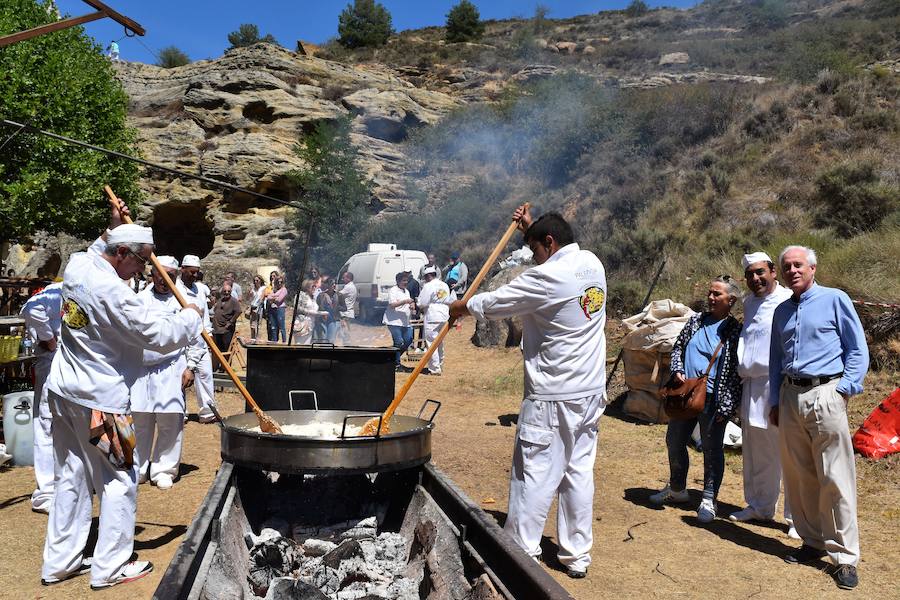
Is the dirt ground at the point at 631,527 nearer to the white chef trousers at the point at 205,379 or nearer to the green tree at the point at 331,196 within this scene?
the white chef trousers at the point at 205,379

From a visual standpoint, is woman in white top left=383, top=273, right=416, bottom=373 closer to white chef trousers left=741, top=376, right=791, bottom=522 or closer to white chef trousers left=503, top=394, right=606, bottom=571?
white chef trousers left=741, top=376, right=791, bottom=522

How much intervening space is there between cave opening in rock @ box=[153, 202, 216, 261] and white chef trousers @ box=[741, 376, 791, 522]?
2582 centimetres

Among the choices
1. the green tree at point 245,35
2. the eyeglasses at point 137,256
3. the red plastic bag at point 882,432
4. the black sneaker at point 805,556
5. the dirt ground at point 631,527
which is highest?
the green tree at point 245,35

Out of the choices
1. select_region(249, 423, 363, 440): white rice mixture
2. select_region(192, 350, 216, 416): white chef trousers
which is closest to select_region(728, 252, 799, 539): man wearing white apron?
select_region(249, 423, 363, 440): white rice mixture

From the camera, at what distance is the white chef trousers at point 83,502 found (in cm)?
366

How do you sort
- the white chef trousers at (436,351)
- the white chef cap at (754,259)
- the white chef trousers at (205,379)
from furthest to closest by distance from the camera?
the white chef trousers at (436,351)
the white chef trousers at (205,379)
the white chef cap at (754,259)

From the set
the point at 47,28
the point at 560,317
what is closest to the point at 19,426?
the point at 47,28

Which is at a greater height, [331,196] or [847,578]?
[331,196]

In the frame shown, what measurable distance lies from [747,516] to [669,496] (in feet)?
2.03

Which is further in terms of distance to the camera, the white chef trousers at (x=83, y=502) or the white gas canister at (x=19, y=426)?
the white gas canister at (x=19, y=426)

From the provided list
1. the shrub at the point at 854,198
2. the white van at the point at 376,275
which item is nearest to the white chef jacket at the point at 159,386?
the shrub at the point at 854,198

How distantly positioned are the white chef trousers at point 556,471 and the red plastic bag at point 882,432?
369 centimetres

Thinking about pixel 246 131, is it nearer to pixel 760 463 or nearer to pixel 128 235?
pixel 128 235

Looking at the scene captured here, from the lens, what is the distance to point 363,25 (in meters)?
51.3
